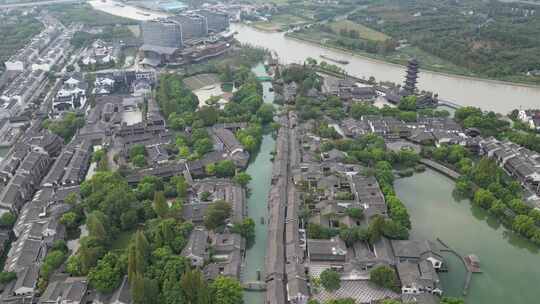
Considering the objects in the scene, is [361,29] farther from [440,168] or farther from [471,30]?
[440,168]

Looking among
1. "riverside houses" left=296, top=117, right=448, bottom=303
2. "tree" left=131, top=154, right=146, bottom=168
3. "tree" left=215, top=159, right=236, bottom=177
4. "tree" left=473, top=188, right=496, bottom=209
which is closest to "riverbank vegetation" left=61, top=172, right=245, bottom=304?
"tree" left=131, top=154, right=146, bottom=168

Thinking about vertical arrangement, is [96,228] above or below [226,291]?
above

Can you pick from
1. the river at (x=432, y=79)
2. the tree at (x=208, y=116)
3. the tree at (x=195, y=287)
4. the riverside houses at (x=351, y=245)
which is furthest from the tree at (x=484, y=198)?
the tree at (x=208, y=116)

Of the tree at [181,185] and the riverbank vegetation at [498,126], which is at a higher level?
the riverbank vegetation at [498,126]

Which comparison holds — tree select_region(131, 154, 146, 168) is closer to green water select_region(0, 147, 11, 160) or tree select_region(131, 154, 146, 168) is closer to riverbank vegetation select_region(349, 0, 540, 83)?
green water select_region(0, 147, 11, 160)

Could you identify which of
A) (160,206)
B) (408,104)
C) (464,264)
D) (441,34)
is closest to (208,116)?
(160,206)

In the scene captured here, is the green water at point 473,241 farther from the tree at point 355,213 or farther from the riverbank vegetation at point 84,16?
the riverbank vegetation at point 84,16

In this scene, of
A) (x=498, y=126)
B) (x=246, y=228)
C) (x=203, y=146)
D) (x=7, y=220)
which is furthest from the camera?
(x=498, y=126)
